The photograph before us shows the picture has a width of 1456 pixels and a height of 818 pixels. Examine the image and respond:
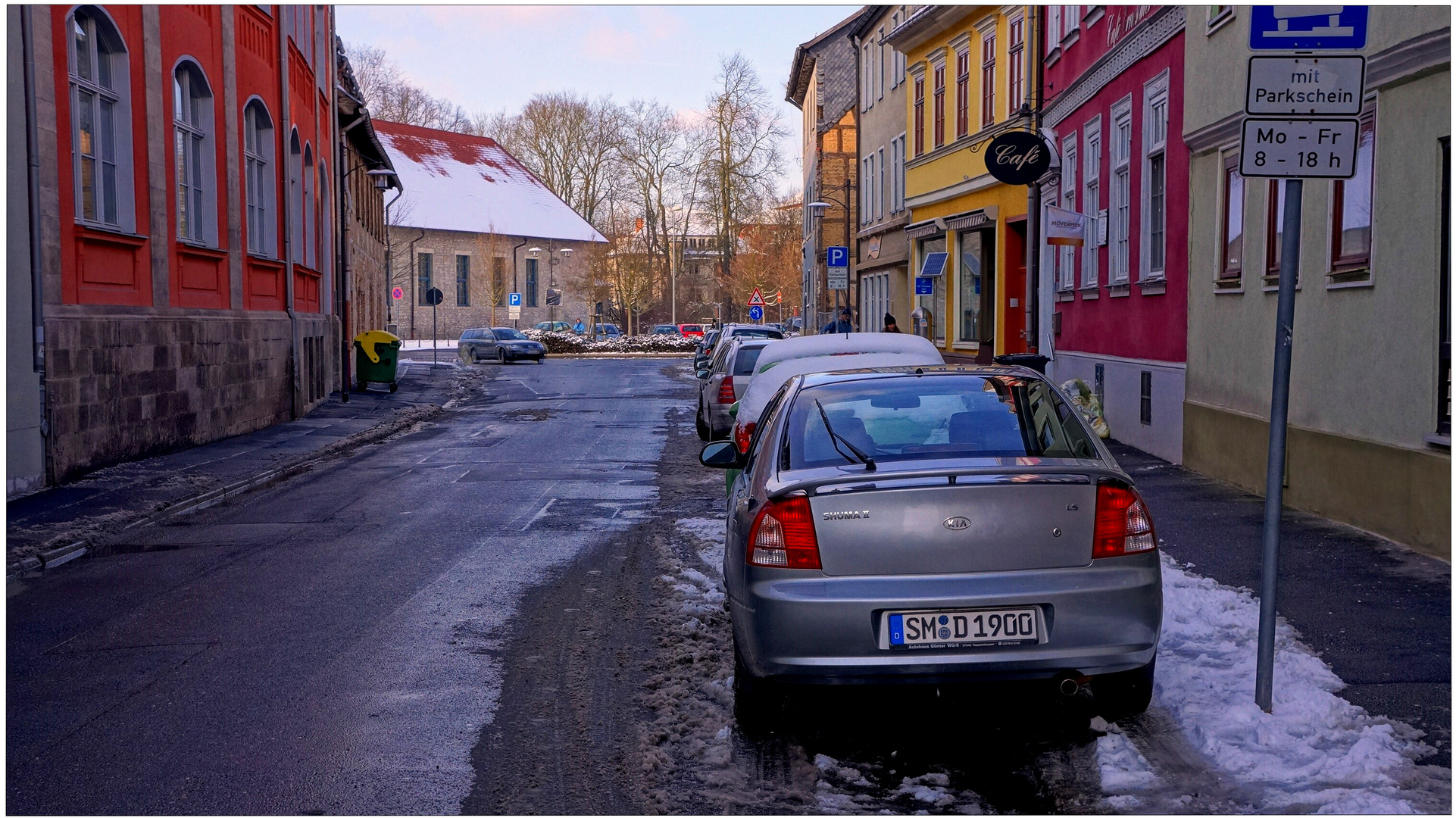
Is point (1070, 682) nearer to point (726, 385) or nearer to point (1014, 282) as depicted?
point (726, 385)

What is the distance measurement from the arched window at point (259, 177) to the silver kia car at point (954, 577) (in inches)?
738

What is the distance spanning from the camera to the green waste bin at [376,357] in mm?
32219

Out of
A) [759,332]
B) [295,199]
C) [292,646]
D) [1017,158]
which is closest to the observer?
[292,646]

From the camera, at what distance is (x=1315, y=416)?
36.7ft

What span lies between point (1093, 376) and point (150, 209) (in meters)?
12.6

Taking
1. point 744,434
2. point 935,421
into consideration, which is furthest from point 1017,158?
point 935,421

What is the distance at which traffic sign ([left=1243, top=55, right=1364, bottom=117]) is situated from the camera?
17.1ft

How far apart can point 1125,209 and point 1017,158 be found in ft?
6.56

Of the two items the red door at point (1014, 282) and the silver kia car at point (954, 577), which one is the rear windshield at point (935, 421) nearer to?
the silver kia car at point (954, 577)

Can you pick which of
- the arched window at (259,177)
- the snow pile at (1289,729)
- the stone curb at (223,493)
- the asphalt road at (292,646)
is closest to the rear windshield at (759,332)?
the stone curb at (223,493)

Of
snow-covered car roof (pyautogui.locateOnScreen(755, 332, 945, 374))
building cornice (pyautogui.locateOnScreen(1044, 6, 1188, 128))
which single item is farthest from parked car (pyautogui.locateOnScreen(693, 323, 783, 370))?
snow-covered car roof (pyautogui.locateOnScreen(755, 332, 945, 374))

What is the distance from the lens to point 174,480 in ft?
47.5

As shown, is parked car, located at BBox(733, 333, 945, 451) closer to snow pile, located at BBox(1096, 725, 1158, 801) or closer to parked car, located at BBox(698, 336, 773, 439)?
parked car, located at BBox(698, 336, 773, 439)

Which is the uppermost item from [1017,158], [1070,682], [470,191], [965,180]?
[470,191]
